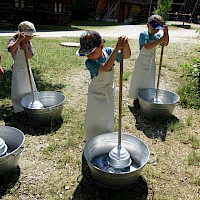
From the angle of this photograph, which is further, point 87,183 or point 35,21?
point 35,21

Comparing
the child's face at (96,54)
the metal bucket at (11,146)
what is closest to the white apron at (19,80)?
the metal bucket at (11,146)

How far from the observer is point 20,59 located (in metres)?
3.83

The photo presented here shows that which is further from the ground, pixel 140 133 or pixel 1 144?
pixel 1 144

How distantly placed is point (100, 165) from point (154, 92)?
210 centimetres

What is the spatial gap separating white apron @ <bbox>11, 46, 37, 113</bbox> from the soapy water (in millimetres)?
1825

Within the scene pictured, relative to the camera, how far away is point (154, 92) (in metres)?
4.44

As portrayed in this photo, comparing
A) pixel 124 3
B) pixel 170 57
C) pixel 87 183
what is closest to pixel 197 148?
pixel 87 183

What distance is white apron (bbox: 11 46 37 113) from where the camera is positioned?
383cm

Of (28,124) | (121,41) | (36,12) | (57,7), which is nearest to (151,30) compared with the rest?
(121,41)

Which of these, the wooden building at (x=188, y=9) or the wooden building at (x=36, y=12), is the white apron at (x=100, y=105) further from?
the wooden building at (x=188, y=9)

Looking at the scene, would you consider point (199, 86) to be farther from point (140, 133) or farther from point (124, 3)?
point (124, 3)

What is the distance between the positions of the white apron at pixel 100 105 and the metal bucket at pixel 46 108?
800mm

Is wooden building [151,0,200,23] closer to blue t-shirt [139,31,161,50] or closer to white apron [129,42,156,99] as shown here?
white apron [129,42,156,99]

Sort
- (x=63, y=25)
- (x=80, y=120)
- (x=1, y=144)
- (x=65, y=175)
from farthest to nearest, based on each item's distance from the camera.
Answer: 1. (x=63, y=25)
2. (x=80, y=120)
3. (x=65, y=175)
4. (x=1, y=144)
